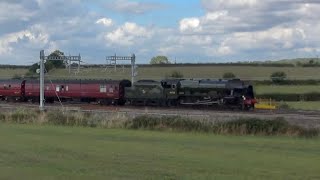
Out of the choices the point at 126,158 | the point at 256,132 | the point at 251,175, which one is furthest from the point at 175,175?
the point at 256,132

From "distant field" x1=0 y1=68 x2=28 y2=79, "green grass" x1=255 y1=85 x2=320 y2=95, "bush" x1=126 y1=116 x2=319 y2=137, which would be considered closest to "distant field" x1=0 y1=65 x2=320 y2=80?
"distant field" x1=0 y1=68 x2=28 y2=79

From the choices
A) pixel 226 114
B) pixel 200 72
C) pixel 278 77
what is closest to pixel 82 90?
pixel 226 114

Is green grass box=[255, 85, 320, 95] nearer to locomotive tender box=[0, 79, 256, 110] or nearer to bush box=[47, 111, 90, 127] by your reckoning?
locomotive tender box=[0, 79, 256, 110]

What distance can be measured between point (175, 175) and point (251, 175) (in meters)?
2.09

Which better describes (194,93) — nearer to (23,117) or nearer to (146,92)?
(146,92)

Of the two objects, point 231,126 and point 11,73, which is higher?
point 11,73

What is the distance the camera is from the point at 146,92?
65.6 meters

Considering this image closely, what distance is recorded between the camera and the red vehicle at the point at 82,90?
223 ft

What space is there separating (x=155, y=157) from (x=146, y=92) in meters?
44.0

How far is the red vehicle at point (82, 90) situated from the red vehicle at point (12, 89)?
2.44ft

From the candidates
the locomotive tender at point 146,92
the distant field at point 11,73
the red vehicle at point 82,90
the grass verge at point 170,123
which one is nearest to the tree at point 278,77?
the red vehicle at point 82,90

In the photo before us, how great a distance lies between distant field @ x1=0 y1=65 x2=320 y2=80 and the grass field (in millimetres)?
95431

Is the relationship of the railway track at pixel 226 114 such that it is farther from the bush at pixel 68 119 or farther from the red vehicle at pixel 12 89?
the red vehicle at pixel 12 89

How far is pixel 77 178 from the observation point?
52.3ft
